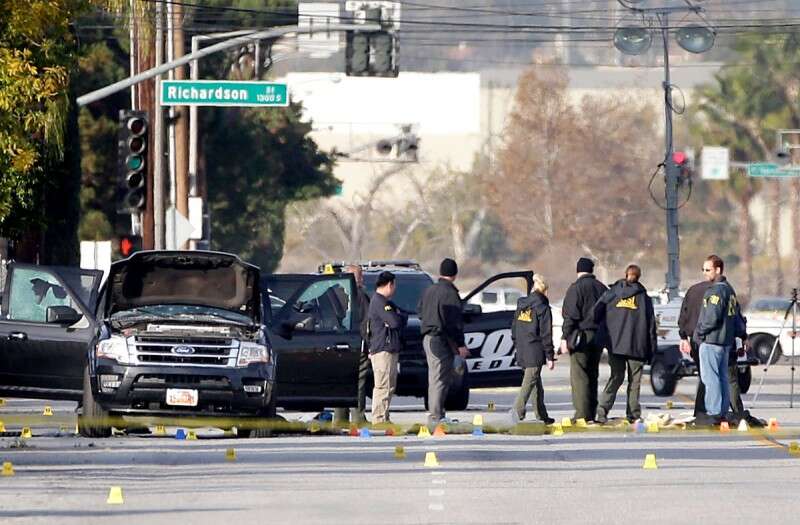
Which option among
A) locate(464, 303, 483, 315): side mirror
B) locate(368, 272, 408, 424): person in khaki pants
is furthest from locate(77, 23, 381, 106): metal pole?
locate(368, 272, 408, 424): person in khaki pants

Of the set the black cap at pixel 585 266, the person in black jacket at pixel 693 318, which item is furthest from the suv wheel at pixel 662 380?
the person in black jacket at pixel 693 318

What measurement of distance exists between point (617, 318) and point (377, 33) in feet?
44.3

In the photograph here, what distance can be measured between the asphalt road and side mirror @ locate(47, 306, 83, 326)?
1.16 meters

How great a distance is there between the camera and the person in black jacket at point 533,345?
2247 cm

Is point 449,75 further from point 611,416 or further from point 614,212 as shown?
point 611,416

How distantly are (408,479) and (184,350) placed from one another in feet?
14.9

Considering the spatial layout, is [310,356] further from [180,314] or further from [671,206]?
[671,206]

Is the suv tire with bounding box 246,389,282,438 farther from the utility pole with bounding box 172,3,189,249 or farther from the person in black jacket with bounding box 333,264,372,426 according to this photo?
the utility pole with bounding box 172,3,189,249

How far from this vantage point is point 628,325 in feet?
74.5

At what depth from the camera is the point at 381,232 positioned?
400 feet

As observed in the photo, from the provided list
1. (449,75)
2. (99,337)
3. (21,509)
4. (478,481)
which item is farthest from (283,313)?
(449,75)

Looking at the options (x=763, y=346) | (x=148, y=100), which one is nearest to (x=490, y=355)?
(x=148, y=100)

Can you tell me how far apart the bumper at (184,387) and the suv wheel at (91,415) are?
79 millimetres

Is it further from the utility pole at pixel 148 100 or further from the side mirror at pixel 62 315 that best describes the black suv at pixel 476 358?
the utility pole at pixel 148 100
